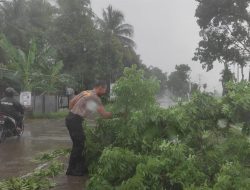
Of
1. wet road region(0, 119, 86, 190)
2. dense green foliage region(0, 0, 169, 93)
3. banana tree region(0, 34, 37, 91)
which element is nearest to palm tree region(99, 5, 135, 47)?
dense green foliage region(0, 0, 169, 93)

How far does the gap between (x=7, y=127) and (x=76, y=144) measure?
5.54m

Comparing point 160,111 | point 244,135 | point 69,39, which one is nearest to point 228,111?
point 244,135

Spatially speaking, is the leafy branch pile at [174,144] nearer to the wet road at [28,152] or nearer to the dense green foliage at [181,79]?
the wet road at [28,152]

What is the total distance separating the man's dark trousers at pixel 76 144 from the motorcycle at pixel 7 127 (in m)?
4.69

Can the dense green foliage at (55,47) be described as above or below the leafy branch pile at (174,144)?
above

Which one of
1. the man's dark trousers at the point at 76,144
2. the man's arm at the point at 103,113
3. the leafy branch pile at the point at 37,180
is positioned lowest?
the leafy branch pile at the point at 37,180

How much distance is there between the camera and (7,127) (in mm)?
12516

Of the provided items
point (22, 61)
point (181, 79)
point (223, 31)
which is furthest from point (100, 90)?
point (181, 79)

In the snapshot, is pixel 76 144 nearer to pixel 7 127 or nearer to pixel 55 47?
pixel 7 127

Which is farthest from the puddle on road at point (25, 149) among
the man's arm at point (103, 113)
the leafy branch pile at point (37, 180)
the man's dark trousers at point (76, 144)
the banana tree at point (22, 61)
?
the banana tree at point (22, 61)

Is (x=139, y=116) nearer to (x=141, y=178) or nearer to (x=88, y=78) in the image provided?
(x=141, y=178)

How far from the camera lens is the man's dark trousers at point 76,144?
24.5 ft

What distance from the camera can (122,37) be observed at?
2197 inches

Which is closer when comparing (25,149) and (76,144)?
(76,144)
